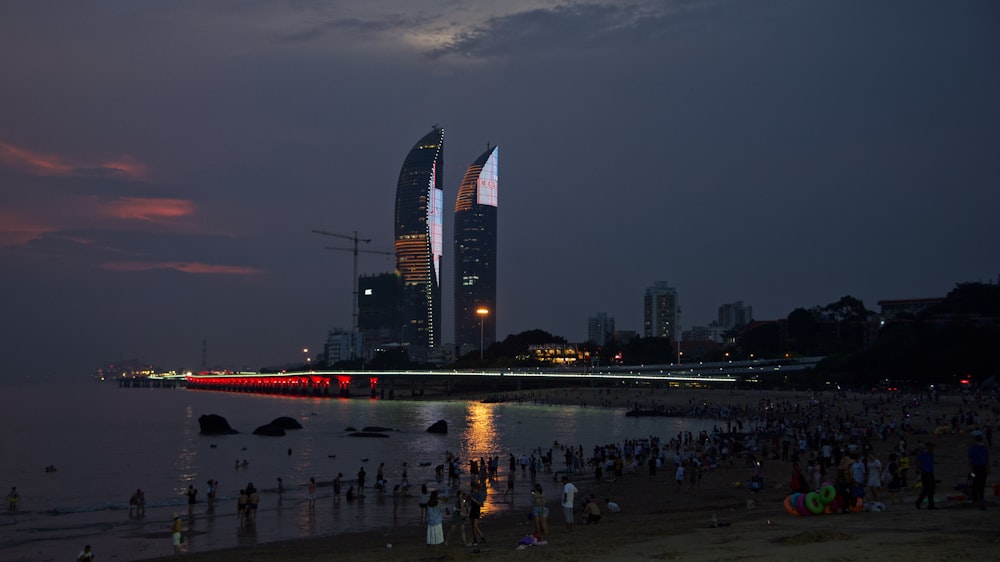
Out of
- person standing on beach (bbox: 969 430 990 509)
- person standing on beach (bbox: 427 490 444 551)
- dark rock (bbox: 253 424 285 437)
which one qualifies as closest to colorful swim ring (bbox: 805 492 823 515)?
person standing on beach (bbox: 969 430 990 509)

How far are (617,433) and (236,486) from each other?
37141 millimetres

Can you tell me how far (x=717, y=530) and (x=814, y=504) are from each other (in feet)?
7.75

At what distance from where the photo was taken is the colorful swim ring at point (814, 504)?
1717 cm

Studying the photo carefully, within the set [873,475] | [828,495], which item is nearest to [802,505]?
[828,495]

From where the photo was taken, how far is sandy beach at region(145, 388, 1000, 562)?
1299cm

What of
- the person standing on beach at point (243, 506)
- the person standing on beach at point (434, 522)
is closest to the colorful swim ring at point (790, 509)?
the person standing on beach at point (434, 522)

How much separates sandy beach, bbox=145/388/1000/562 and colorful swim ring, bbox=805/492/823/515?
0.22 metres

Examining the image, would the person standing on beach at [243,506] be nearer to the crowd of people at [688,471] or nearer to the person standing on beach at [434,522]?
the crowd of people at [688,471]

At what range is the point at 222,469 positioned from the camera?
153 feet

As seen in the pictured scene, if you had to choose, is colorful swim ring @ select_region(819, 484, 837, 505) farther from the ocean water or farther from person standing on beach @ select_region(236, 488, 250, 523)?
person standing on beach @ select_region(236, 488, 250, 523)

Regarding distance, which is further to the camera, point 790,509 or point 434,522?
point 434,522

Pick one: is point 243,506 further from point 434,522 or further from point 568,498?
point 568,498

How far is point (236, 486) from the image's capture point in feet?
128

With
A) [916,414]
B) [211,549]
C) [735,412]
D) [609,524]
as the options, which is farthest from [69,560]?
[735,412]
